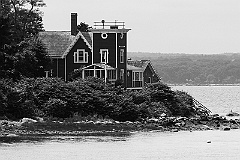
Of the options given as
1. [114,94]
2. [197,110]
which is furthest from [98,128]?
[197,110]

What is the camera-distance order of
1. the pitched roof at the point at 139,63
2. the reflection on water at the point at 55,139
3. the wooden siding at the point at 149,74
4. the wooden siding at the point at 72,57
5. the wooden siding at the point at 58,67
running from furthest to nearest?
the wooden siding at the point at 149,74 < the pitched roof at the point at 139,63 < the wooden siding at the point at 58,67 < the wooden siding at the point at 72,57 < the reflection on water at the point at 55,139

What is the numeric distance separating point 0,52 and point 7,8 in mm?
23665

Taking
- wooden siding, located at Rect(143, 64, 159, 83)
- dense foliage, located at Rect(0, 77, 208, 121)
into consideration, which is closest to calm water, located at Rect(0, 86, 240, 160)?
dense foliage, located at Rect(0, 77, 208, 121)

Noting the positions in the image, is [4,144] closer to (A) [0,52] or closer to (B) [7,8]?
(A) [0,52]

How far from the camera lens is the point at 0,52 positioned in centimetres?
7894

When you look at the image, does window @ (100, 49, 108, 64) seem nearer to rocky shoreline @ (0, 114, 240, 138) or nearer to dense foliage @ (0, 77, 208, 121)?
dense foliage @ (0, 77, 208, 121)

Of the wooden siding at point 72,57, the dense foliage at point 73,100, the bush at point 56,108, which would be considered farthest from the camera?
the wooden siding at point 72,57

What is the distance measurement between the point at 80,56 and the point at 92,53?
5.94 feet

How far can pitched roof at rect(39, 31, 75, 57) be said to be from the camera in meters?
95.1

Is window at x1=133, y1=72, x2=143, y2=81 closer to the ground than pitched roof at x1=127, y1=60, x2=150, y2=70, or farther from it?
closer to the ground

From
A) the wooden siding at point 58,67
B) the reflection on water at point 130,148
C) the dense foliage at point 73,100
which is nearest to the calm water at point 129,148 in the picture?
the reflection on water at point 130,148

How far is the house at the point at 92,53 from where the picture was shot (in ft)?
303

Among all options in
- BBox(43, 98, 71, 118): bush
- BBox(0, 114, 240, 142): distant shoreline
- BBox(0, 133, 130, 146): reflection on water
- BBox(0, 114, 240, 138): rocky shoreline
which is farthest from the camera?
BBox(43, 98, 71, 118): bush

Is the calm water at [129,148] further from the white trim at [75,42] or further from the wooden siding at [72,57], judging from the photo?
the white trim at [75,42]
